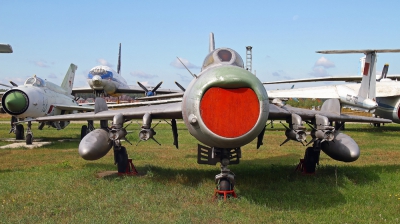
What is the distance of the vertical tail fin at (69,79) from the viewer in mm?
22156

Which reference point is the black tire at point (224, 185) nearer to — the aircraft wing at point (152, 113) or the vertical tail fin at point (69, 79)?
the aircraft wing at point (152, 113)

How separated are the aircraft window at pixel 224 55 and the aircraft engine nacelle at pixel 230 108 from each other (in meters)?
1.57

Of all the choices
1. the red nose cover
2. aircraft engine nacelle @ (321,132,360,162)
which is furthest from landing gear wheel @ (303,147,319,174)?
the red nose cover

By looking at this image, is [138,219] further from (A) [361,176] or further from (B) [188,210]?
(A) [361,176]

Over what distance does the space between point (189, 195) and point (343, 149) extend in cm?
336

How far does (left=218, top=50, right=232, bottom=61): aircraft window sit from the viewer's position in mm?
6695

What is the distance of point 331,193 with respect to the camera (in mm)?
6879

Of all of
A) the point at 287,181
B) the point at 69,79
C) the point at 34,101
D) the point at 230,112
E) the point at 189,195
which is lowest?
the point at 287,181

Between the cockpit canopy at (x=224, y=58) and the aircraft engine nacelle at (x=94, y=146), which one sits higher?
the cockpit canopy at (x=224, y=58)

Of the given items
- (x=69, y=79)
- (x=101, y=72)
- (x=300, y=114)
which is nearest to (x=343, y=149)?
(x=300, y=114)

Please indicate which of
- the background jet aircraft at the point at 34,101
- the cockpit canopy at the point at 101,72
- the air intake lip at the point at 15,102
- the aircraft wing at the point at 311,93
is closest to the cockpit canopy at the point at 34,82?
the background jet aircraft at the point at 34,101

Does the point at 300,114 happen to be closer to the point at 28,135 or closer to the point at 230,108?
the point at 230,108

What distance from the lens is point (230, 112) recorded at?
16.6ft

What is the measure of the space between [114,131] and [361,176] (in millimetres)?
5592
